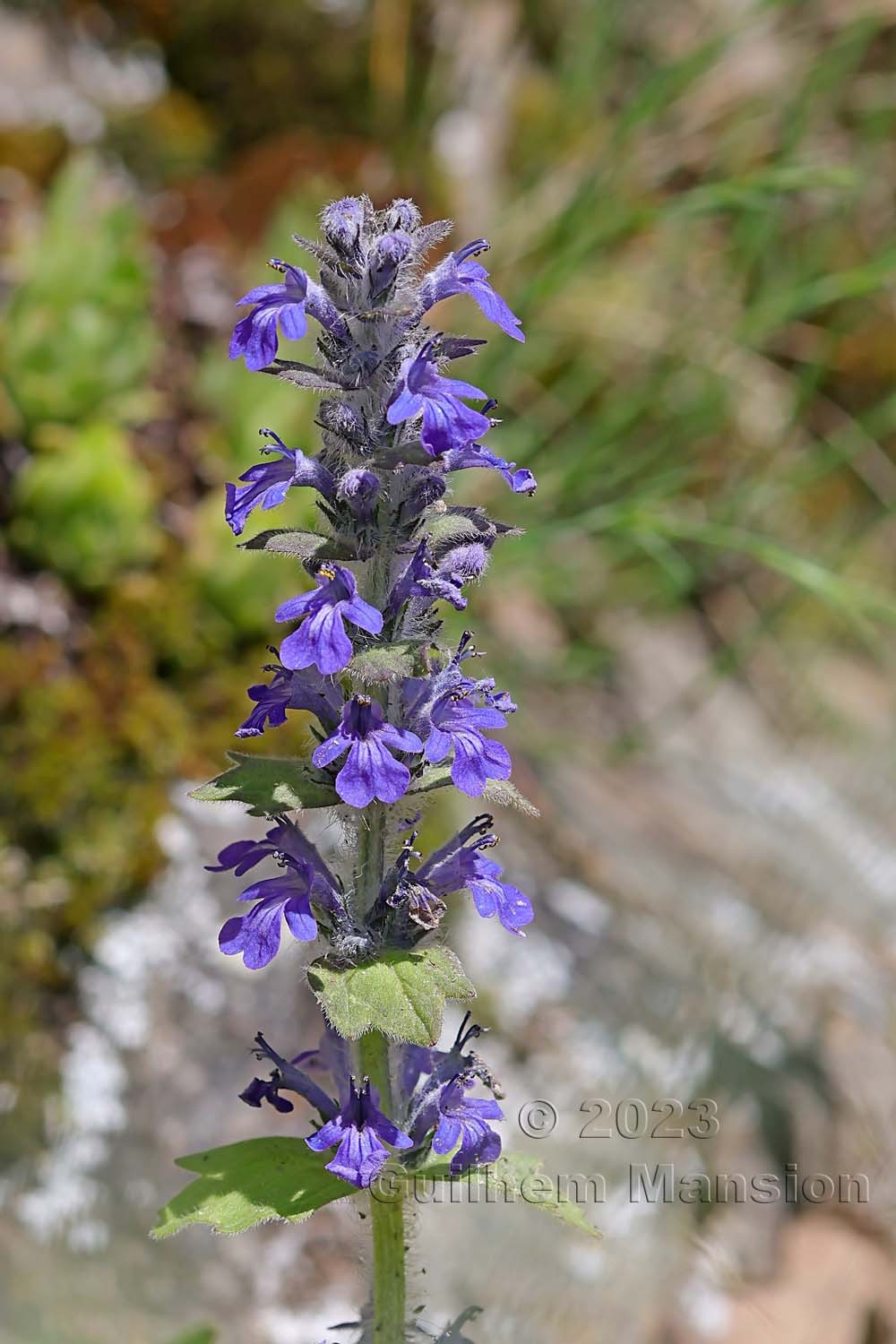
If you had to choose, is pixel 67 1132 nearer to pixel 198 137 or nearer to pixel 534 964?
pixel 534 964

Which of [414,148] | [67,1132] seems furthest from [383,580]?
[414,148]

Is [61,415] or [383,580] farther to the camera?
[61,415]

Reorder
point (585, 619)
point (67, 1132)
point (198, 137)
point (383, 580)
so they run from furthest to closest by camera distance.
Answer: point (198, 137) < point (585, 619) < point (67, 1132) < point (383, 580)

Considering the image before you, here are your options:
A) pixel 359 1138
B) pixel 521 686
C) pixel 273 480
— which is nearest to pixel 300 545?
pixel 273 480

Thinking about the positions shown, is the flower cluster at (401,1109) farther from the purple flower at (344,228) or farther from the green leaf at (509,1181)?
the purple flower at (344,228)

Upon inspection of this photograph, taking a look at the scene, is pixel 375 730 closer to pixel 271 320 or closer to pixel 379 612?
pixel 379 612

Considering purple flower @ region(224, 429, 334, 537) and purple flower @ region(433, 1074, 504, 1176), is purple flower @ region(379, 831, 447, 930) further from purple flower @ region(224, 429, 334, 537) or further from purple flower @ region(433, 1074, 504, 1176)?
purple flower @ region(224, 429, 334, 537)
